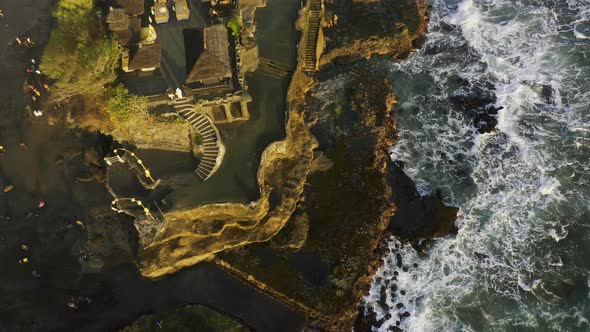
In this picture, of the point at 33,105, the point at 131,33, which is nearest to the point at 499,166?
the point at 131,33

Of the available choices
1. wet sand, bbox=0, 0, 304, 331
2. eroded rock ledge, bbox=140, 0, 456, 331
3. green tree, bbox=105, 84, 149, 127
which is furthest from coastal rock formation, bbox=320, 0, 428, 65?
wet sand, bbox=0, 0, 304, 331

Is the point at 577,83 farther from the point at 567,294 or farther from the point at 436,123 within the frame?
the point at 567,294

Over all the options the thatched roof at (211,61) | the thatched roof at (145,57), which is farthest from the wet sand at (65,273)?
the thatched roof at (211,61)

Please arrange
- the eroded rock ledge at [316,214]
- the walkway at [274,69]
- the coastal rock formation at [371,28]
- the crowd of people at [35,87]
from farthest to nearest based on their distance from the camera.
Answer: the coastal rock formation at [371,28] < the crowd of people at [35,87] < the walkway at [274,69] < the eroded rock ledge at [316,214]

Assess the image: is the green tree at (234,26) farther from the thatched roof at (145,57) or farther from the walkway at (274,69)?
the thatched roof at (145,57)

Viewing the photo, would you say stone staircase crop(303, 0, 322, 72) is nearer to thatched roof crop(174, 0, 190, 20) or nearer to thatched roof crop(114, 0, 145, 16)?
thatched roof crop(174, 0, 190, 20)

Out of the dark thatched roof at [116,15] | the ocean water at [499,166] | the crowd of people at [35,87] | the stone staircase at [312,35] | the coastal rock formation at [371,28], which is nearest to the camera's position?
the ocean water at [499,166]

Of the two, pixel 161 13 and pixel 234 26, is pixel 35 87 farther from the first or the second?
pixel 234 26
